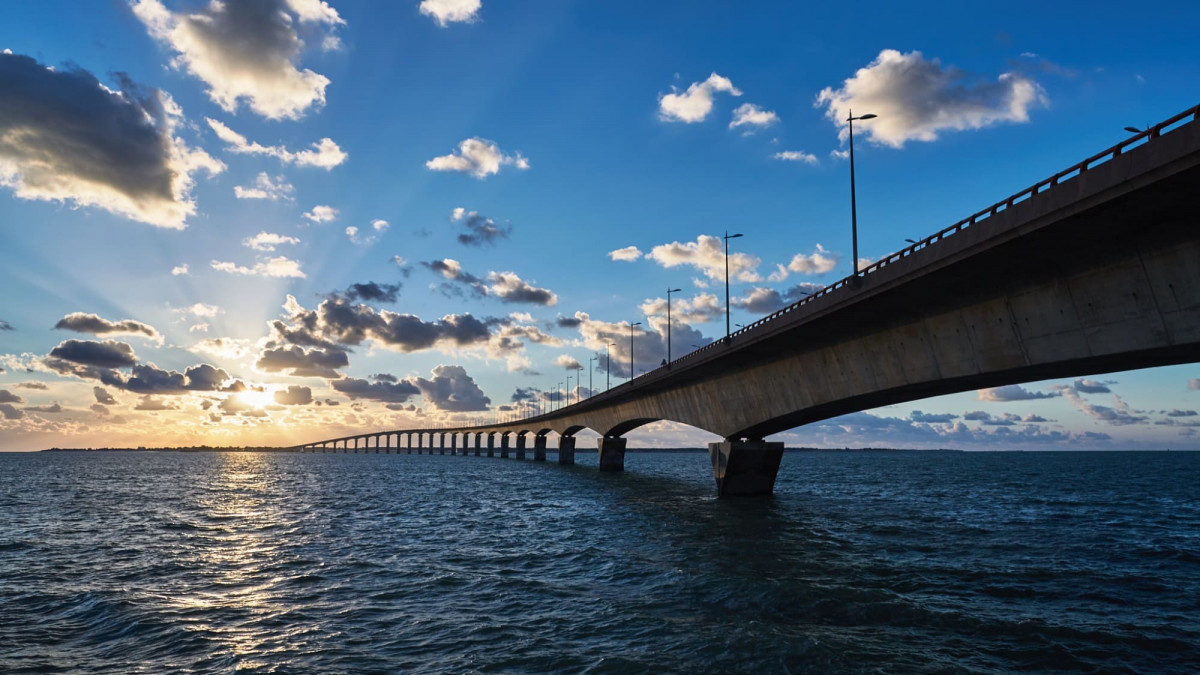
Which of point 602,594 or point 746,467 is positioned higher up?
point 746,467

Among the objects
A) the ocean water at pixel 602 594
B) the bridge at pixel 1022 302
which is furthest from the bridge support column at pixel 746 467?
the ocean water at pixel 602 594

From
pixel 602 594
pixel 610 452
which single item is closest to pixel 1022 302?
pixel 602 594

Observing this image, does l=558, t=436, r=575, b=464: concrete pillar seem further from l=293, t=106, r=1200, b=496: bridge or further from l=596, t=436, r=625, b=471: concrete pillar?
l=293, t=106, r=1200, b=496: bridge

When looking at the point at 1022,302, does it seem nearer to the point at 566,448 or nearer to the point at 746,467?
the point at 746,467

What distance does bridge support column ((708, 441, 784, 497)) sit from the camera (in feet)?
154

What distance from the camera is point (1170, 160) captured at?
14.9m

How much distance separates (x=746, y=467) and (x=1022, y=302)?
27810 millimetres

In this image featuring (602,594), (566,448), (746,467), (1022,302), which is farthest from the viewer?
(566,448)

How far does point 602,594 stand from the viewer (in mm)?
17953

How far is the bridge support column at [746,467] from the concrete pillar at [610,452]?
44114 mm

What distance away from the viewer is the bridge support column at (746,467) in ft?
154

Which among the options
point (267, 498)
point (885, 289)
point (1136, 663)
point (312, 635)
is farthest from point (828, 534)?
point (267, 498)

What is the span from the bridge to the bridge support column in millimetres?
6589

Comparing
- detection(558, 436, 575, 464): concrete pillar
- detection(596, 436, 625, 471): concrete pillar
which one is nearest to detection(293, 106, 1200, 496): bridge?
detection(596, 436, 625, 471): concrete pillar
